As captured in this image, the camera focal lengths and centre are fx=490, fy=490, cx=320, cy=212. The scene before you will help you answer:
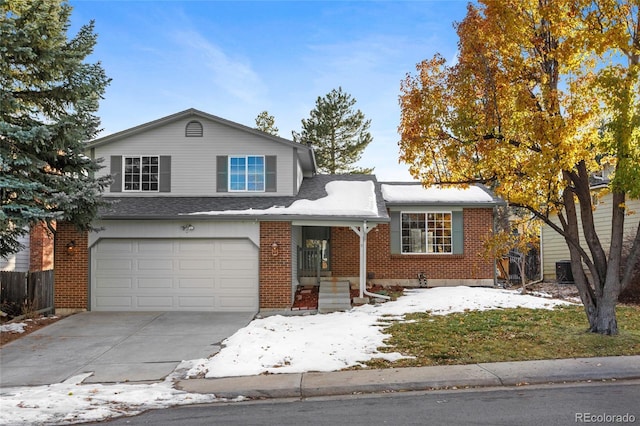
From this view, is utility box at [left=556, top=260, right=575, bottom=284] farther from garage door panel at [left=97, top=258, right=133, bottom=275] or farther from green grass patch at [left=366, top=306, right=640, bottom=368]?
garage door panel at [left=97, top=258, right=133, bottom=275]

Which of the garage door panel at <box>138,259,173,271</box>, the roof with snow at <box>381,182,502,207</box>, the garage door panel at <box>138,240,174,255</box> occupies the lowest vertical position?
the garage door panel at <box>138,259,173,271</box>

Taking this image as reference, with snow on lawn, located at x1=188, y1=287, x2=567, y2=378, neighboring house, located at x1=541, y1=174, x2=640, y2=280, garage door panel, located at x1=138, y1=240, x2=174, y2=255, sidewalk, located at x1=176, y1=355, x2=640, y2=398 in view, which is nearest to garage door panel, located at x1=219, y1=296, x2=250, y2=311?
snow on lawn, located at x1=188, y1=287, x2=567, y2=378

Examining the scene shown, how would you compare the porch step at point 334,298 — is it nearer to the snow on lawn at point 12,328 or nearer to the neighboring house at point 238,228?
the neighboring house at point 238,228

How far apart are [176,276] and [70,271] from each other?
3.05 metres

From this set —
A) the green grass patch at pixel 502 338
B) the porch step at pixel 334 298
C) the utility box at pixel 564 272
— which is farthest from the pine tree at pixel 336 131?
the green grass patch at pixel 502 338

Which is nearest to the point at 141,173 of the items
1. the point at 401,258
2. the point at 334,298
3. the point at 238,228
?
the point at 238,228

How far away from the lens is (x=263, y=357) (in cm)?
874

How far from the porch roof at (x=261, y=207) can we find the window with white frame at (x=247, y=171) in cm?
50

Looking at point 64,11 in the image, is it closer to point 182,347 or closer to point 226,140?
point 226,140

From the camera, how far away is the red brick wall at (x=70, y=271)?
14086 mm

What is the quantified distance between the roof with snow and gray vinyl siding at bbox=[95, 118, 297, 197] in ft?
13.8

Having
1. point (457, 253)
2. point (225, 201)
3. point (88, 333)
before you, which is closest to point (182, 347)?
point (88, 333)

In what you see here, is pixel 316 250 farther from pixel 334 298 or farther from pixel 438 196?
pixel 438 196

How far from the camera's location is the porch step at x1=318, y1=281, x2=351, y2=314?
13602 mm
